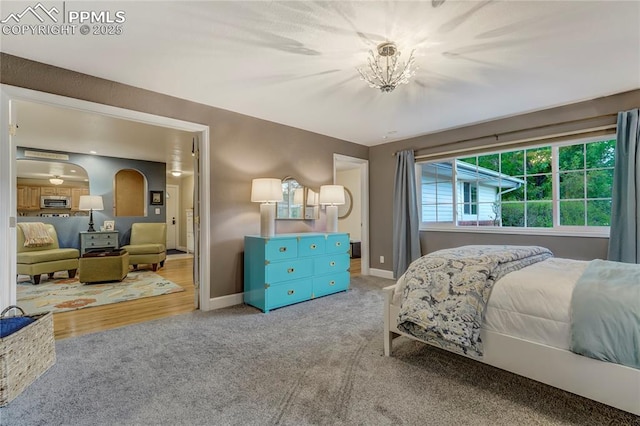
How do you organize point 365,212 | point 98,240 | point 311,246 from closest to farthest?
point 311,246 → point 365,212 → point 98,240

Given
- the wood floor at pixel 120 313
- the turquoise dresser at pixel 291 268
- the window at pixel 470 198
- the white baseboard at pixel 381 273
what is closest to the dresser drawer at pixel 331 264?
the turquoise dresser at pixel 291 268

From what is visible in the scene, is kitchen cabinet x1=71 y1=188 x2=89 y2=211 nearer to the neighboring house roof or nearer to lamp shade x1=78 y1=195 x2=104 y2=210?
lamp shade x1=78 y1=195 x2=104 y2=210

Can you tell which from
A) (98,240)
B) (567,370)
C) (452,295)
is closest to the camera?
(567,370)

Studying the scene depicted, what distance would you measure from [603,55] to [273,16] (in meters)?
2.62

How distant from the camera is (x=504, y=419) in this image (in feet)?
5.01

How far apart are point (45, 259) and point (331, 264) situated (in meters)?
4.63

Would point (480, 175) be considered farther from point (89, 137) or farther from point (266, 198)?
point (89, 137)

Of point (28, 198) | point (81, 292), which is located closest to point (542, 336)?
point (81, 292)

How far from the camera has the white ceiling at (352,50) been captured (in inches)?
71.5

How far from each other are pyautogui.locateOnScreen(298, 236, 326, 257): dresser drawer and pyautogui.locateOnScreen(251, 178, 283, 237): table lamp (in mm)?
387

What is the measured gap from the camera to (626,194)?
2.92 metres

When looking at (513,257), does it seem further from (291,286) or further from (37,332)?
(37,332)

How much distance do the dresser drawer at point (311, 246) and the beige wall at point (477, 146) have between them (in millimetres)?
1692

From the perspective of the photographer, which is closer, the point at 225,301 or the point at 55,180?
the point at 225,301
